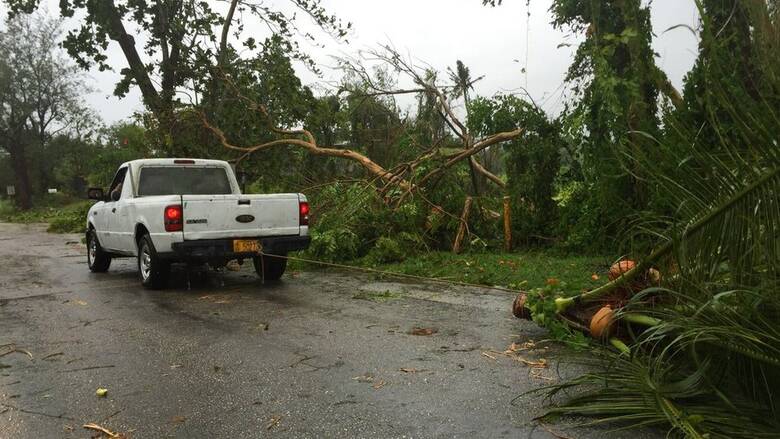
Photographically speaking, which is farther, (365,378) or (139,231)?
(139,231)

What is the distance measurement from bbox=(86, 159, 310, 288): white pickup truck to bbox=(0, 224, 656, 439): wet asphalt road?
553 millimetres

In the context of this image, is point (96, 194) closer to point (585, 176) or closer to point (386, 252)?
point (386, 252)

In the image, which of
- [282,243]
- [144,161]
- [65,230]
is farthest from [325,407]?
[65,230]

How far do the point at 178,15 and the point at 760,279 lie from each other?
16739mm

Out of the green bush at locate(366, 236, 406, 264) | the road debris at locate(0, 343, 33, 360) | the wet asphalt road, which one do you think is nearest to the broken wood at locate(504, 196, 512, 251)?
the green bush at locate(366, 236, 406, 264)

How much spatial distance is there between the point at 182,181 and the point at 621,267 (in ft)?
23.5

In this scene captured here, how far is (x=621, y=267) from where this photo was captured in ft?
14.0

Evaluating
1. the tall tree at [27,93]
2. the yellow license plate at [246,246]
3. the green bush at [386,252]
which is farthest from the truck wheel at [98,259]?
the tall tree at [27,93]

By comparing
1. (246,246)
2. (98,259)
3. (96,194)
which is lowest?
(98,259)

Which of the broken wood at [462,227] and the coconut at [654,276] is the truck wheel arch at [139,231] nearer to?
the broken wood at [462,227]

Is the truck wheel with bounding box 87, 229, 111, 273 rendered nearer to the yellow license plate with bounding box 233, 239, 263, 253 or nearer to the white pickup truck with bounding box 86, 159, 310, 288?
A: the white pickup truck with bounding box 86, 159, 310, 288

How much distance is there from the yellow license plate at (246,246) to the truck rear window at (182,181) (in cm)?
192

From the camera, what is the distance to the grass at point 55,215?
22844 mm

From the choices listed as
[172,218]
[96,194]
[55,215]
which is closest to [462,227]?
[172,218]
